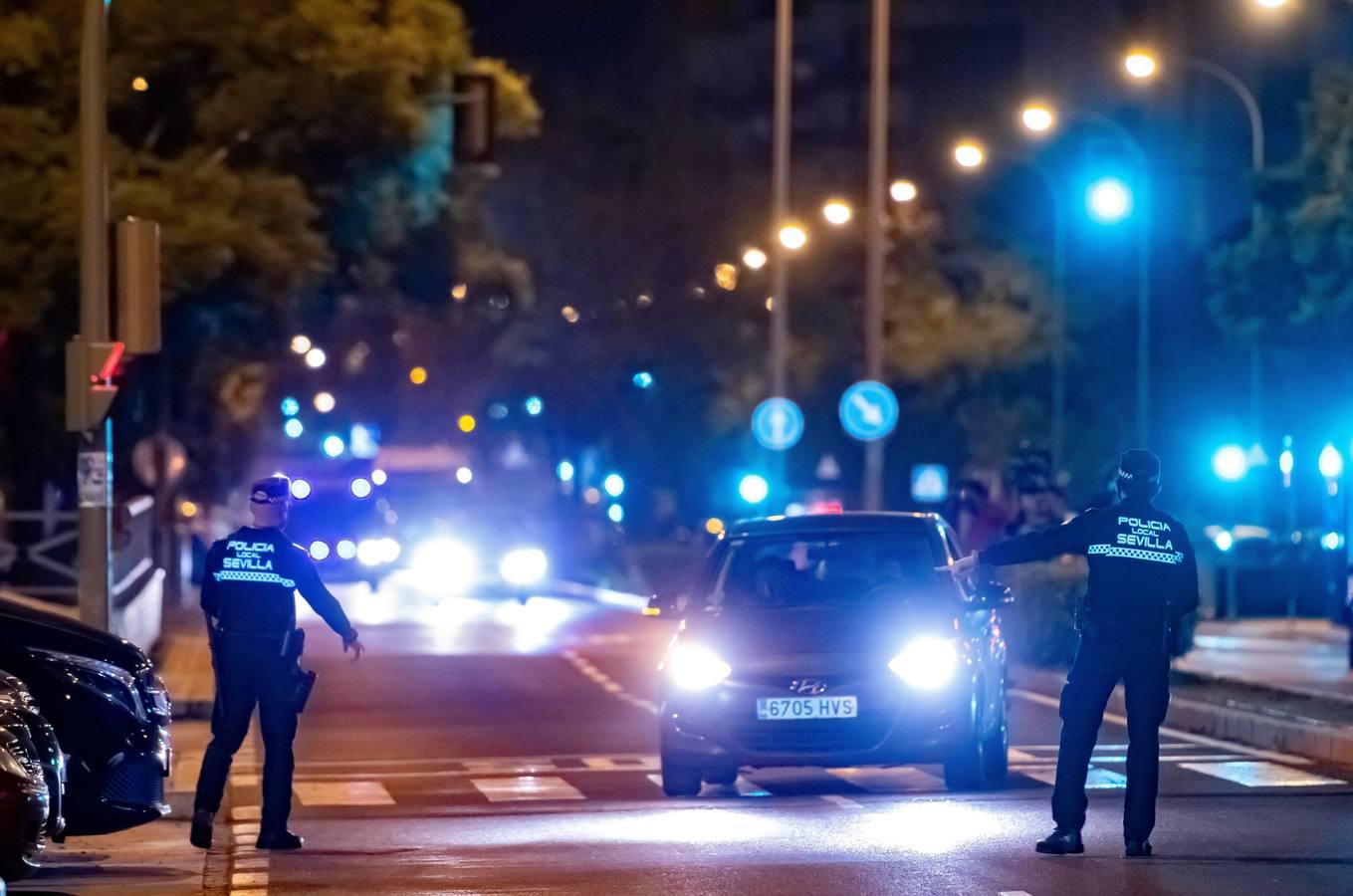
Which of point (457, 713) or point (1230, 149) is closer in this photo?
point (457, 713)

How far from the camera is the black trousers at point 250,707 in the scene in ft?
40.5

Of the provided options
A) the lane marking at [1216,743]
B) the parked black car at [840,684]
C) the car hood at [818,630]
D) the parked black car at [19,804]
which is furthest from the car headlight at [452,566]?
the parked black car at [19,804]

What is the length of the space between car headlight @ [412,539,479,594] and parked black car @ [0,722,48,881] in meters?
31.8

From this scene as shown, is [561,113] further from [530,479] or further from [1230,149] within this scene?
[1230,149]

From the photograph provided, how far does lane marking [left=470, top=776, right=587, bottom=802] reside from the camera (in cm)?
1512

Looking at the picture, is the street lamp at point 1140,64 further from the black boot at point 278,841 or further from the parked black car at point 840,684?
the black boot at point 278,841

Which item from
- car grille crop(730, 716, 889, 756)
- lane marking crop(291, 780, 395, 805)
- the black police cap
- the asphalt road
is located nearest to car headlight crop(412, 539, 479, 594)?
the asphalt road

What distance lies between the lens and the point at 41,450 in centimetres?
3500

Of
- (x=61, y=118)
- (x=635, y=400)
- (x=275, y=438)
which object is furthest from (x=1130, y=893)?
(x=275, y=438)

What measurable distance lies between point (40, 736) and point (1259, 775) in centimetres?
815

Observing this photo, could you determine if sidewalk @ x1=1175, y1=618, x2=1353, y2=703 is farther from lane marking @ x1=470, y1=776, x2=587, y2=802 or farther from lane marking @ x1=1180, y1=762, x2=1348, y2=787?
lane marking @ x1=470, y1=776, x2=587, y2=802

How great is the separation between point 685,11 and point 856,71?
7.15 metres

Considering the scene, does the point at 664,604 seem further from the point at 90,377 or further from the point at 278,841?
the point at 90,377

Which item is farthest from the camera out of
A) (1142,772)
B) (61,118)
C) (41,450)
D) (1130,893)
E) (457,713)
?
(41,450)
